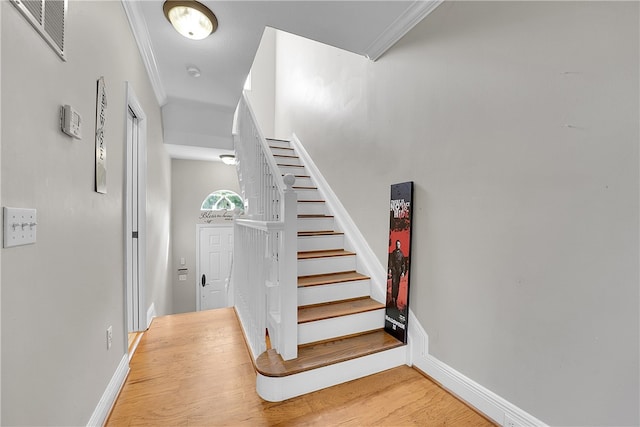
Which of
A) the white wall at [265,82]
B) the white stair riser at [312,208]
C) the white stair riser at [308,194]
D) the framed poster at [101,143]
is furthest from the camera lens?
the white wall at [265,82]

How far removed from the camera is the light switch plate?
0.77 metres

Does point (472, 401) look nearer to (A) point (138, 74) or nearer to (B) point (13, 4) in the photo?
(B) point (13, 4)

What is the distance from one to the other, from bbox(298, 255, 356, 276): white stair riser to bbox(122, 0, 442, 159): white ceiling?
1.89m

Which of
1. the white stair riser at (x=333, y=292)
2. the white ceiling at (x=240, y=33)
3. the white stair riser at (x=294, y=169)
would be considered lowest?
the white stair riser at (x=333, y=292)

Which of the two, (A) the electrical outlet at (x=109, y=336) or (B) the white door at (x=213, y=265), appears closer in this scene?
(A) the electrical outlet at (x=109, y=336)

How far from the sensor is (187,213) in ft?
17.3

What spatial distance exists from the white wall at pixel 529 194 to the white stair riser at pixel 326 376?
12.5 inches

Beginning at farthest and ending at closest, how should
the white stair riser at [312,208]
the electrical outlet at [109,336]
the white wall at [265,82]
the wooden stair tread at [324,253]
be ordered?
the white wall at [265,82] < the white stair riser at [312,208] < the wooden stair tread at [324,253] < the electrical outlet at [109,336]

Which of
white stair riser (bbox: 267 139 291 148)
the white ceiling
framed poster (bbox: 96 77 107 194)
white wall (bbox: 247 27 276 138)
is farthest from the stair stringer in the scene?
white wall (bbox: 247 27 276 138)

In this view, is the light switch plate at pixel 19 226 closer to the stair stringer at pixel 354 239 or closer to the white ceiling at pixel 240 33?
the white ceiling at pixel 240 33

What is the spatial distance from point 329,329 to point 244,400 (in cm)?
69

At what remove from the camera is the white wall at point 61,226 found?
81 centimetres

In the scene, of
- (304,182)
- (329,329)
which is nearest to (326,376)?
(329,329)

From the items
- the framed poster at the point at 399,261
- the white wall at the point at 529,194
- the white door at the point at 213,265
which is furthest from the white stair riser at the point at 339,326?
the white door at the point at 213,265
